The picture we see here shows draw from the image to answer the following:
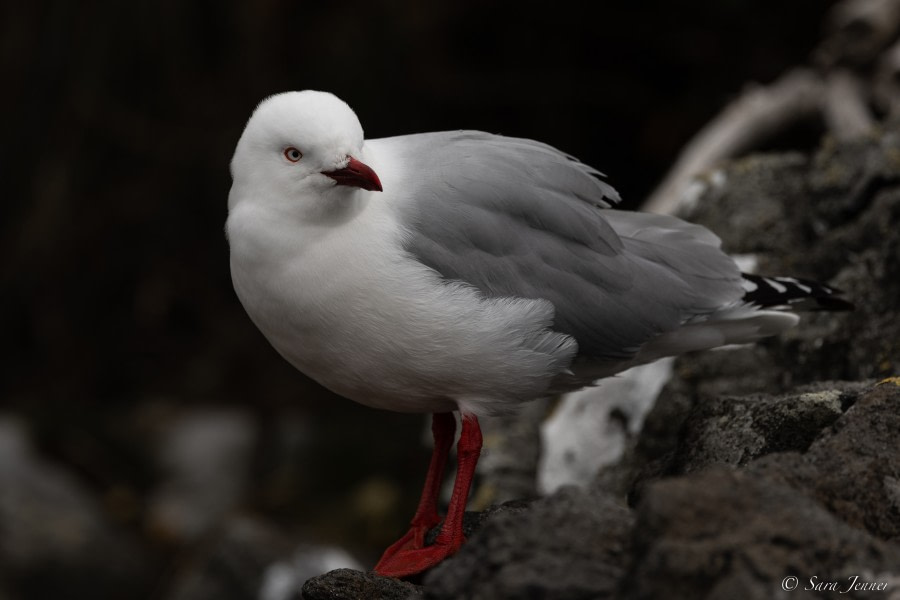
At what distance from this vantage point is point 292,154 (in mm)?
3588

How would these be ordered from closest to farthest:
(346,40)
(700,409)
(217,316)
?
(700,409) → (346,40) → (217,316)

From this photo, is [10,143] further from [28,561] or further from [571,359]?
[571,359]

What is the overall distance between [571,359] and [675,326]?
0.41 meters

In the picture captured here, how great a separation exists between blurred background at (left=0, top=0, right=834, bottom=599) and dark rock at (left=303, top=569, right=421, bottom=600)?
4.66 metres

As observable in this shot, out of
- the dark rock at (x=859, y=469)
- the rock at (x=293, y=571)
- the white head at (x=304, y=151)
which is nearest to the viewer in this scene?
the dark rock at (x=859, y=469)

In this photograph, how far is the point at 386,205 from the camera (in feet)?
12.0

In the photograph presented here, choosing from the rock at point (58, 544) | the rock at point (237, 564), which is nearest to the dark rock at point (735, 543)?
the rock at point (237, 564)

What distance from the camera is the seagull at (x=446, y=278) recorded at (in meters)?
3.53

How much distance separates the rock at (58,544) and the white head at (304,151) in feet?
15.5

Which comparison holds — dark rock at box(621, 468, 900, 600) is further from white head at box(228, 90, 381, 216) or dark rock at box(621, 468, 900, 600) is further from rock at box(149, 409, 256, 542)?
rock at box(149, 409, 256, 542)

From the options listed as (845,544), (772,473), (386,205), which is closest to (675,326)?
(386,205)

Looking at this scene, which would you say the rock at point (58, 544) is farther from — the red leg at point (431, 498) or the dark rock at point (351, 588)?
the dark rock at point (351, 588)

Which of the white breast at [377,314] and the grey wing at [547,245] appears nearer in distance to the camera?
the white breast at [377,314]

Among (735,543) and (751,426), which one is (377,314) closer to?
(751,426)
